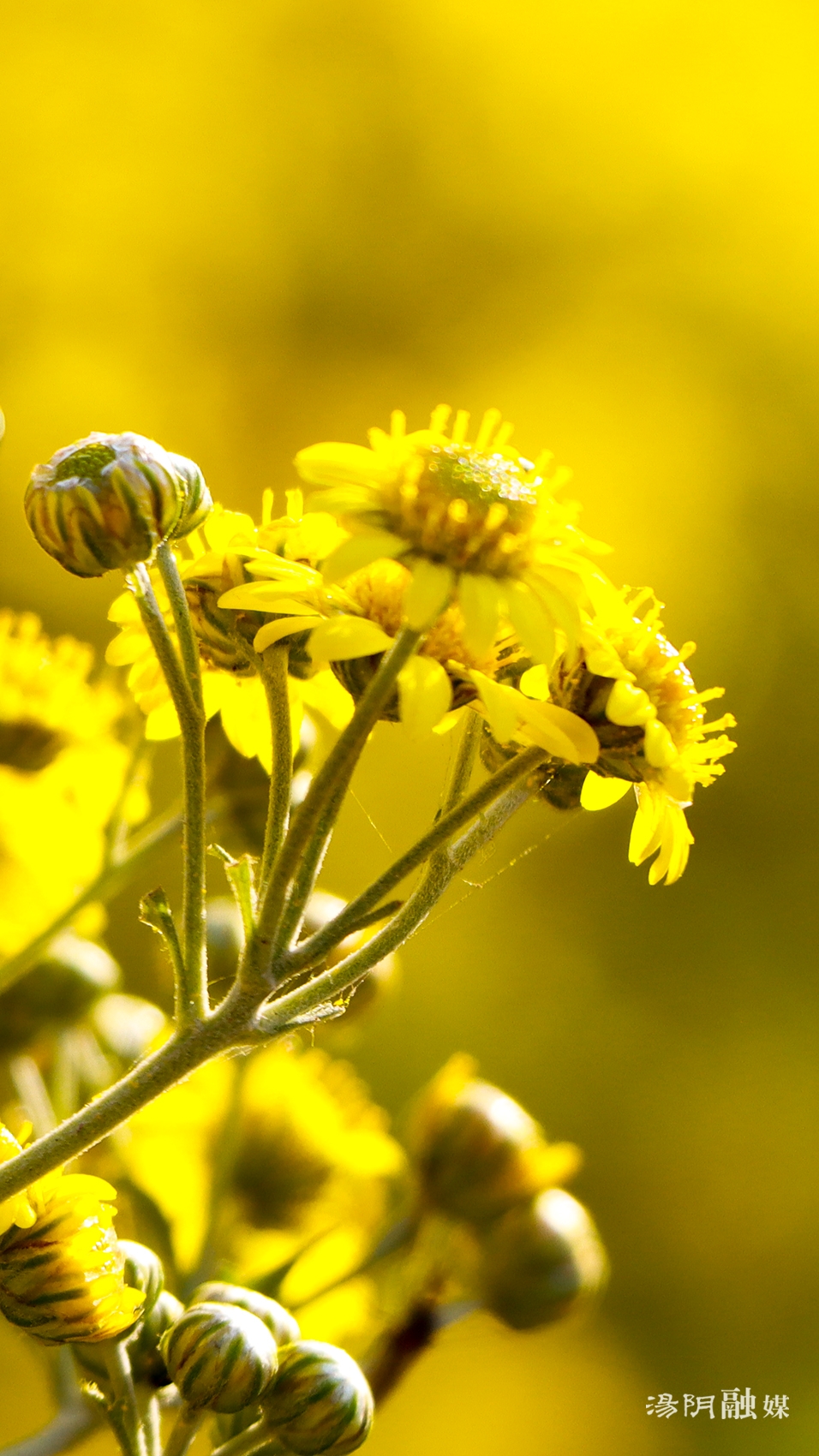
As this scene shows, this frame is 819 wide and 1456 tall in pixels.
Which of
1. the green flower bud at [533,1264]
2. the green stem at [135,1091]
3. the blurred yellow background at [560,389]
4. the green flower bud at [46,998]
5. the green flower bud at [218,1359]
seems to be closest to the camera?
the green stem at [135,1091]

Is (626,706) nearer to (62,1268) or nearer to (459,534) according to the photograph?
(459,534)

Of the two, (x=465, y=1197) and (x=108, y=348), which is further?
(x=108, y=348)

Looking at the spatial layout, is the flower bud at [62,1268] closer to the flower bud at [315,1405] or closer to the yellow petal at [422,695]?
the flower bud at [315,1405]

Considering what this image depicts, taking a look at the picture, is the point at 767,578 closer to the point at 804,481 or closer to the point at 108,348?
the point at 804,481

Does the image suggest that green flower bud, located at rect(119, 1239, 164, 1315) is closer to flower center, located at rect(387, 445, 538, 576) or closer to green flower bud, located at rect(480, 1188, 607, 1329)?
flower center, located at rect(387, 445, 538, 576)

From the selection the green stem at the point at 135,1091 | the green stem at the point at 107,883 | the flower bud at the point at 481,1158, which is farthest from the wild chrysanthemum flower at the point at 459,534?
the flower bud at the point at 481,1158

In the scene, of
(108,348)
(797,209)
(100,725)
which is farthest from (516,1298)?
(797,209)

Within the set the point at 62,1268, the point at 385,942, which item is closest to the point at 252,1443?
the point at 62,1268
